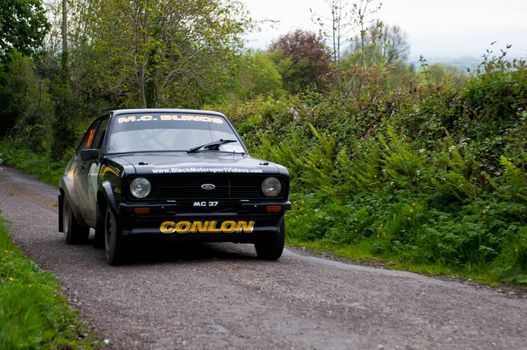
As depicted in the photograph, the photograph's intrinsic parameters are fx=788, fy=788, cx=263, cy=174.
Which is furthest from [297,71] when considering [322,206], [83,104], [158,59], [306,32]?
[322,206]

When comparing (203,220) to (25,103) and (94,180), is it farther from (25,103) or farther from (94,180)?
(25,103)

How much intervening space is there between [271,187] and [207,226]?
882mm

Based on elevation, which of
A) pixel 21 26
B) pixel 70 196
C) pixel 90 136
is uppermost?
pixel 21 26

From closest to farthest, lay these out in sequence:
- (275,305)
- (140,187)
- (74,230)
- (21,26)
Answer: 1. (275,305)
2. (140,187)
3. (74,230)
4. (21,26)

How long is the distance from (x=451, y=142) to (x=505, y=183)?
71.5 inches

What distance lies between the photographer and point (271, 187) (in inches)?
350

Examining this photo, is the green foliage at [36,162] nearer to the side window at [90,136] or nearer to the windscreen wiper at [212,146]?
the side window at [90,136]

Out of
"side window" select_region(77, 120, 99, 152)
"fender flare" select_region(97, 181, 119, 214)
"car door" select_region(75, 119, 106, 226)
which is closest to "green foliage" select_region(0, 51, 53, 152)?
"side window" select_region(77, 120, 99, 152)

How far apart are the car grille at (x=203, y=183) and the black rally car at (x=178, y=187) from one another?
11 mm

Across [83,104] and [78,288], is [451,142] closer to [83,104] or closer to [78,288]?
[78,288]

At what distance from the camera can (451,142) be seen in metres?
12.1

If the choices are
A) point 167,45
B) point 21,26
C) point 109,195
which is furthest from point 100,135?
point 21,26

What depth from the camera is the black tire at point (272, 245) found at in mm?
9086

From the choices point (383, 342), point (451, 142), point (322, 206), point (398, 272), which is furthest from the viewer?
point (322, 206)
